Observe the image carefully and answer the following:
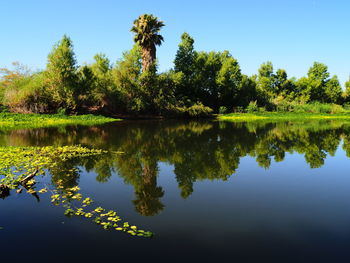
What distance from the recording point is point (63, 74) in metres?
35.8

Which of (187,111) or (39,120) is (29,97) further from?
(187,111)

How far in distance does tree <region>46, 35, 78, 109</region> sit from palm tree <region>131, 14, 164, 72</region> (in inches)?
358

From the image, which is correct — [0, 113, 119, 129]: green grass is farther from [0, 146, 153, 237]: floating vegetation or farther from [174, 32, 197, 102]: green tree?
[174, 32, 197, 102]: green tree

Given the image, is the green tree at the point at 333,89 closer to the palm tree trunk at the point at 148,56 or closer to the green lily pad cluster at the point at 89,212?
the palm tree trunk at the point at 148,56

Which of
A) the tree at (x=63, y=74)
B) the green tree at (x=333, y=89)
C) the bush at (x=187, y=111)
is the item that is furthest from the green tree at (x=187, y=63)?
the green tree at (x=333, y=89)

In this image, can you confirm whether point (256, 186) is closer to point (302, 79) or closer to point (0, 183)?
point (0, 183)

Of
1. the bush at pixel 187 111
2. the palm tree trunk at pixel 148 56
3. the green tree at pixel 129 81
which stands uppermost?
the palm tree trunk at pixel 148 56

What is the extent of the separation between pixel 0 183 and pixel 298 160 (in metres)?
10.8

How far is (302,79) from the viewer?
7062cm

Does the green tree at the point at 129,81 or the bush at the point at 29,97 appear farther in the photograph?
the green tree at the point at 129,81

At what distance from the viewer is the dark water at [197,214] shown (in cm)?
454

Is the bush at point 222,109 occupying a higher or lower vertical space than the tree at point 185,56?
lower

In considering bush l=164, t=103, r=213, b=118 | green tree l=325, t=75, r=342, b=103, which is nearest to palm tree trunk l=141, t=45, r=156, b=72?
bush l=164, t=103, r=213, b=118

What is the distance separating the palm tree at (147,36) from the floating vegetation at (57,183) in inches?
1121
